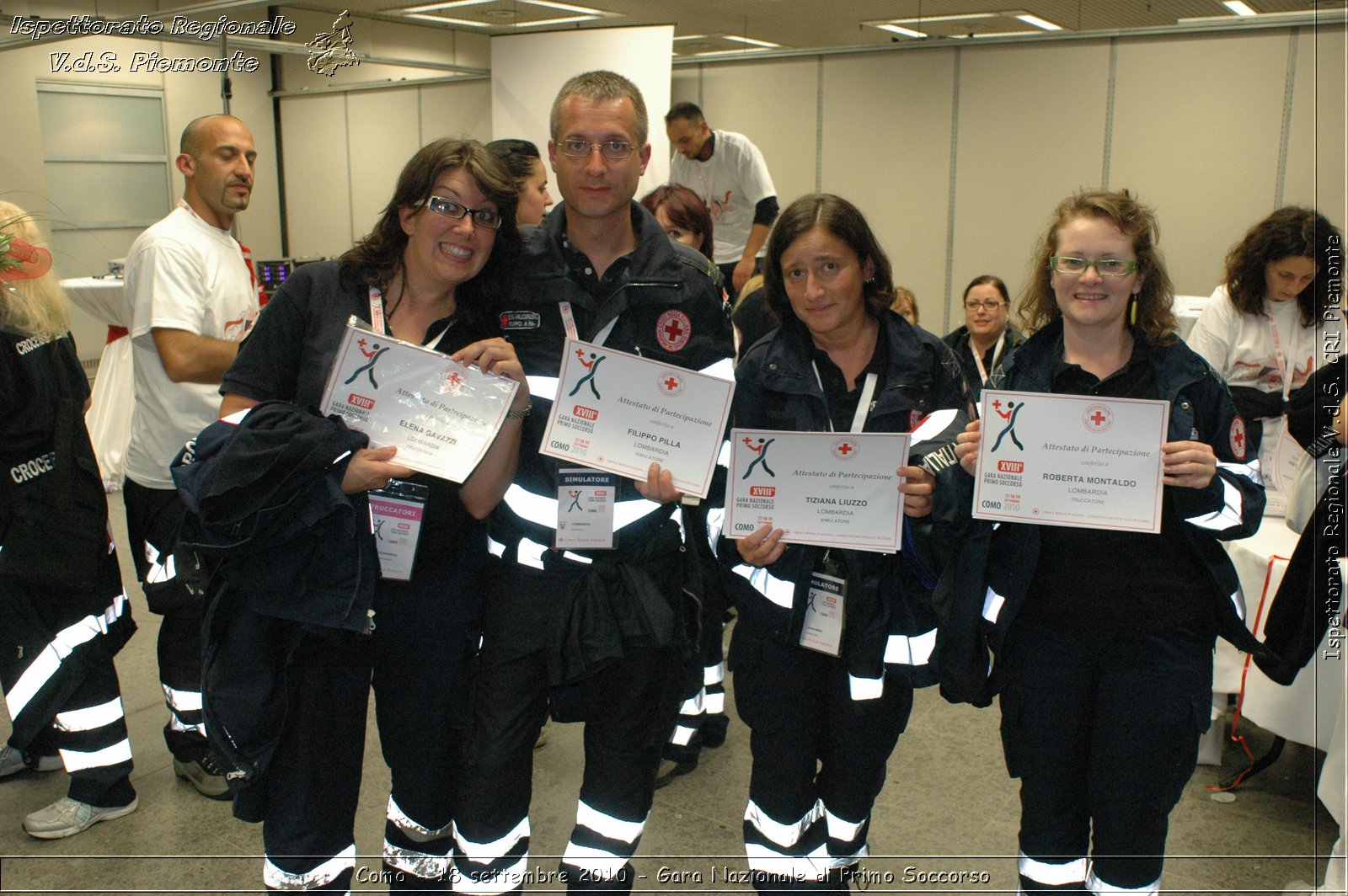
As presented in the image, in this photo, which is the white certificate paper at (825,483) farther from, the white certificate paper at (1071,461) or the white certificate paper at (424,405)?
the white certificate paper at (424,405)

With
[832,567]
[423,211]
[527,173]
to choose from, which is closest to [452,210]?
[423,211]

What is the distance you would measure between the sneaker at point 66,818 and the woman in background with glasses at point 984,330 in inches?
166

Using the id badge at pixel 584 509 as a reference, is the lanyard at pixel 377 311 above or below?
above

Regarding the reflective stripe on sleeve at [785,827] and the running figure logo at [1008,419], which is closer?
the running figure logo at [1008,419]

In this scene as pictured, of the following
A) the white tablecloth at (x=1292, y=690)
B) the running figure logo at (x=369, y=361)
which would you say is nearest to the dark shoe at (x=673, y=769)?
the white tablecloth at (x=1292, y=690)

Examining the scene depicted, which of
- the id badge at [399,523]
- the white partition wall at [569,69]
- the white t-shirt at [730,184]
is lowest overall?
the id badge at [399,523]

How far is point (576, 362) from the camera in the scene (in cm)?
215

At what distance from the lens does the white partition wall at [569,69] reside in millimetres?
7340

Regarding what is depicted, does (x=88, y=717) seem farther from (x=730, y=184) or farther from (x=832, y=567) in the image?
(x=730, y=184)

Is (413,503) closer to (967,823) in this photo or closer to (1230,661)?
(967,823)

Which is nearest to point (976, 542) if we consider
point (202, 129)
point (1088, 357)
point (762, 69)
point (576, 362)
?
point (1088, 357)

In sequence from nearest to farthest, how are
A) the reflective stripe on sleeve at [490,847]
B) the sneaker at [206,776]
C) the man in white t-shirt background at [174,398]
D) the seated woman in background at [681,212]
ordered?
the reflective stripe on sleeve at [490,847] → the man in white t-shirt background at [174,398] → the sneaker at [206,776] → the seated woman in background at [681,212]

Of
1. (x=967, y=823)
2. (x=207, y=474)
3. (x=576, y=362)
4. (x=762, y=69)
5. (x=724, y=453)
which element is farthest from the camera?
(x=762, y=69)

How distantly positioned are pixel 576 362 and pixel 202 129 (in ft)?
6.93
